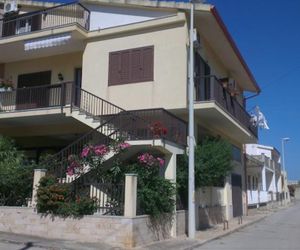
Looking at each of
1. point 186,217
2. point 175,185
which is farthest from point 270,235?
point 175,185

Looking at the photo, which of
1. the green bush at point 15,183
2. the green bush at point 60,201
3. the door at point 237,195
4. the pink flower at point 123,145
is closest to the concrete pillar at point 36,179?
the green bush at point 60,201

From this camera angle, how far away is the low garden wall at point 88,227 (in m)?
13.4

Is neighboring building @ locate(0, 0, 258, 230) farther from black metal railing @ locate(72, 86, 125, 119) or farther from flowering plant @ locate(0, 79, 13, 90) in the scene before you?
flowering plant @ locate(0, 79, 13, 90)

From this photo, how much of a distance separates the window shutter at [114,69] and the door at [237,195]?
9.87 metres

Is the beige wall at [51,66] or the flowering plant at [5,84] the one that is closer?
the flowering plant at [5,84]

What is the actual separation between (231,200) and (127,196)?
42.4 ft

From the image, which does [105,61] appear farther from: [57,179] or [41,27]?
[57,179]

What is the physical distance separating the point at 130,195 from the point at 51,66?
10.5 m

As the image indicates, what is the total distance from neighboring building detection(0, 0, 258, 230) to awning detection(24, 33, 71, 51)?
43 millimetres

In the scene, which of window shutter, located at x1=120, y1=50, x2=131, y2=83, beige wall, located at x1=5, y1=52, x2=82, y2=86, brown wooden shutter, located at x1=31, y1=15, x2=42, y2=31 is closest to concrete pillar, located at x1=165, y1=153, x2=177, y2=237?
window shutter, located at x1=120, y1=50, x2=131, y2=83

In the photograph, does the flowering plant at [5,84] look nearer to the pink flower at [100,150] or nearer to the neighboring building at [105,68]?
the neighboring building at [105,68]

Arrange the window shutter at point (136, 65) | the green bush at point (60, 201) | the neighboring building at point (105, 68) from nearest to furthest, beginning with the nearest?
the green bush at point (60, 201) → the neighboring building at point (105, 68) → the window shutter at point (136, 65)

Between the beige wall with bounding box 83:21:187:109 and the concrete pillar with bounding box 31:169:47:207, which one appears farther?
the beige wall with bounding box 83:21:187:109

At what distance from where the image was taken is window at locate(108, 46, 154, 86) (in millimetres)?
19062
